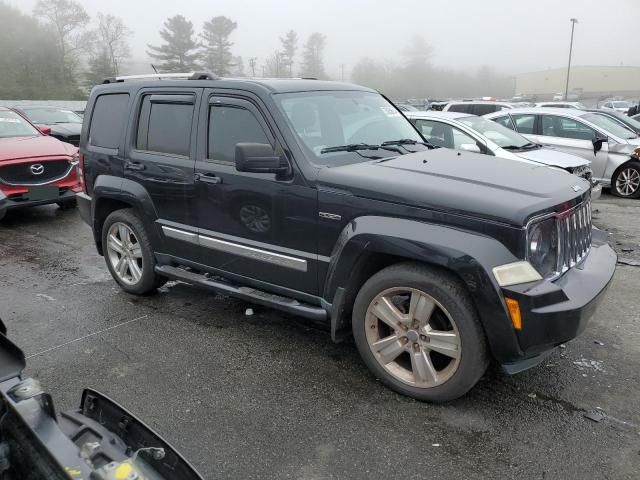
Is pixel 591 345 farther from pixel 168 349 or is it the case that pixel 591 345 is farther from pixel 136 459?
pixel 136 459

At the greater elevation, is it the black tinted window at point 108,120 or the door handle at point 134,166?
the black tinted window at point 108,120

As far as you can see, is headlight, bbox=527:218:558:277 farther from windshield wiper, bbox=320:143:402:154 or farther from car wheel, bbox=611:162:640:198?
car wheel, bbox=611:162:640:198

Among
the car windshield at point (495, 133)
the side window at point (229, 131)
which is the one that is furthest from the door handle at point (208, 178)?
the car windshield at point (495, 133)

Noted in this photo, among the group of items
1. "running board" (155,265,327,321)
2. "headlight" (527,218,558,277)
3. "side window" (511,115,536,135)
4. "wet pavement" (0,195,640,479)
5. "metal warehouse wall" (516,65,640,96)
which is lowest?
"wet pavement" (0,195,640,479)

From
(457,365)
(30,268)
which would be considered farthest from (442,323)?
(30,268)

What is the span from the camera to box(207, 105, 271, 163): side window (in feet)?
12.6

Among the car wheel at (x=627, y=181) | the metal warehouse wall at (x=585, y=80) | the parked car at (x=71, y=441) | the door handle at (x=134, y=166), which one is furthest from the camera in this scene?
the metal warehouse wall at (x=585, y=80)

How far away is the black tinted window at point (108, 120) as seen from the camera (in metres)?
4.78

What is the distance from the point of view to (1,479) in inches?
60.2

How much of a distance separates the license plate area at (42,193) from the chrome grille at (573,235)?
23.7 ft

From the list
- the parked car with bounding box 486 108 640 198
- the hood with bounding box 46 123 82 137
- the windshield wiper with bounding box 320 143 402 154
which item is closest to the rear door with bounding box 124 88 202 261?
the windshield wiper with bounding box 320 143 402 154

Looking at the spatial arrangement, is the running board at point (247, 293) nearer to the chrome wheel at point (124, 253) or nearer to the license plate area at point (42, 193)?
the chrome wheel at point (124, 253)

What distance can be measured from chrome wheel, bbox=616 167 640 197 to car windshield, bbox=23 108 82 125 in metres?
14.1

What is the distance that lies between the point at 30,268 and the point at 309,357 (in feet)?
12.7
